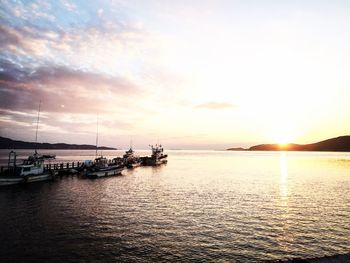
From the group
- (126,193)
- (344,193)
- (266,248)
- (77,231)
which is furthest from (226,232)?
(344,193)

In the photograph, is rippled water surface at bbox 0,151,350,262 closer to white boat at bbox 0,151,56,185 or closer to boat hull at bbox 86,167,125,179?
white boat at bbox 0,151,56,185

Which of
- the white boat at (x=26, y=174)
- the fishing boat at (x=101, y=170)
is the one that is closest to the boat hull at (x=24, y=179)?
the white boat at (x=26, y=174)

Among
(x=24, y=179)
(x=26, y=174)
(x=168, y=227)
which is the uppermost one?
(x=26, y=174)

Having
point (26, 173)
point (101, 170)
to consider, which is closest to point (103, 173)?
point (101, 170)

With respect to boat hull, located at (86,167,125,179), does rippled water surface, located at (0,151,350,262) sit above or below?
below

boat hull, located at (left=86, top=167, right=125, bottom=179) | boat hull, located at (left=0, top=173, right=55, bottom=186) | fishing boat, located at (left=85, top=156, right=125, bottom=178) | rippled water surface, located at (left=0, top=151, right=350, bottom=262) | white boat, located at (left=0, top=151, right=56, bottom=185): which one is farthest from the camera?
fishing boat, located at (left=85, top=156, right=125, bottom=178)

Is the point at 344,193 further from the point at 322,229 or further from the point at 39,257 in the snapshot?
the point at 39,257

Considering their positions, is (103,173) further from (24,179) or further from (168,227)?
(168,227)

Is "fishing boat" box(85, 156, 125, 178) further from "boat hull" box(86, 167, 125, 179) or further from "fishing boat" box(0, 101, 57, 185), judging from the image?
"fishing boat" box(0, 101, 57, 185)

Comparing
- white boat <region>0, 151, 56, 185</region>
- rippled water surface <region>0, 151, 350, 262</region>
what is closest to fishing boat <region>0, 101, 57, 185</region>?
white boat <region>0, 151, 56, 185</region>

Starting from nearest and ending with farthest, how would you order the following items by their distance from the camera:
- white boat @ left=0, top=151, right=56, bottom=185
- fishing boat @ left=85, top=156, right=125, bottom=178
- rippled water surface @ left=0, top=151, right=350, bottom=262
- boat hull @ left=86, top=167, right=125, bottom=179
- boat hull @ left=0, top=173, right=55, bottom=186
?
rippled water surface @ left=0, top=151, right=350, bottom=262
boat hull @ left=0, top=173, right=55, bottom=186
white boat @ left=0, top=151, right=56, bottom=185
boat hull @ left=86, top=167, right=125, bottom=179
fishing boat @ left=85, top=156, right=125, bottom=178

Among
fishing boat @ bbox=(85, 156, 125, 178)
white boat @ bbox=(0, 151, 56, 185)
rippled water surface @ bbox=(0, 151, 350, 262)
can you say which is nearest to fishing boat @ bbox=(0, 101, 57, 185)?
white boat @ bbox=(0, 151, 56, 185)

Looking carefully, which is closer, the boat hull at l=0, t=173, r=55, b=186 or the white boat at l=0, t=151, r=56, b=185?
the boat hull at l=0, t=173, r=55, b=186

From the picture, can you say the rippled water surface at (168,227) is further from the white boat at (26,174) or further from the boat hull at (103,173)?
the boat hull at (103,173)
